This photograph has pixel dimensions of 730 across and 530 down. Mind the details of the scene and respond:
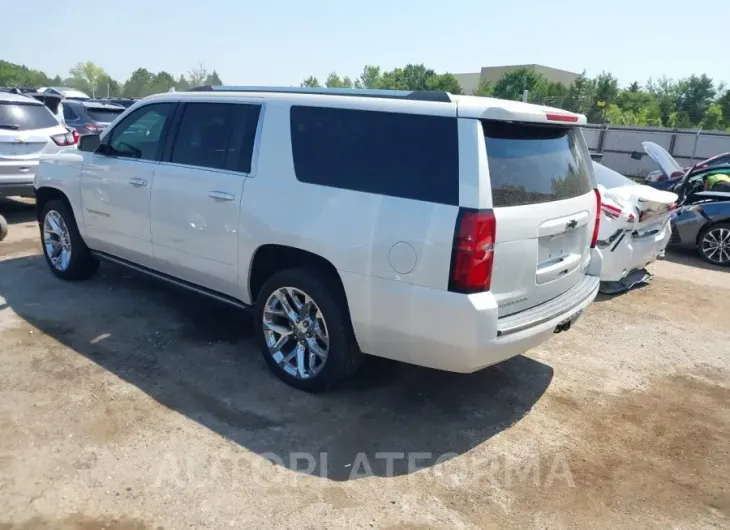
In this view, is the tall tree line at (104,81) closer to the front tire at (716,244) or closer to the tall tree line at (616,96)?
the tall tree line at (616,96)

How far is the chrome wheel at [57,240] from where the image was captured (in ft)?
19.6

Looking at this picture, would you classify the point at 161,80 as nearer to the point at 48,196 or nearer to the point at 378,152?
the point at 48,196

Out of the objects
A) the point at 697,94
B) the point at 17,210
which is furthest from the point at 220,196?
the point at 697,94

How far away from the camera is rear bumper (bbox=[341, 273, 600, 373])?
10.6ft

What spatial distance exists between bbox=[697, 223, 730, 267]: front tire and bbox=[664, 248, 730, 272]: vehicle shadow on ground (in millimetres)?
99

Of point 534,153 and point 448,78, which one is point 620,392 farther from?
point 448,78

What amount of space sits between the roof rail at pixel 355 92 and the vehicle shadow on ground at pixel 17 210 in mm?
5531

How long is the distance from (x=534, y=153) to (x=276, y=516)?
2.56 meters

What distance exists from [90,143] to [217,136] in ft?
5.97

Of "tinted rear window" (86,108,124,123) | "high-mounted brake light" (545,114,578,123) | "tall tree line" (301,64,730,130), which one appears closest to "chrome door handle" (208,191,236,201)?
"high-mounted brake light" (545,114,578,123)

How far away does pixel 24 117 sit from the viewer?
885 cm

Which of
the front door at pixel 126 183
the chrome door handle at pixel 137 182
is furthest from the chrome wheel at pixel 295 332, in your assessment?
the chrome door handle at pixel 137 182

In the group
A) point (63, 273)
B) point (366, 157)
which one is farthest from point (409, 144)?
point (63, 273)

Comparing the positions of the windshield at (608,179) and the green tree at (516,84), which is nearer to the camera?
the windshield at (608,179)
